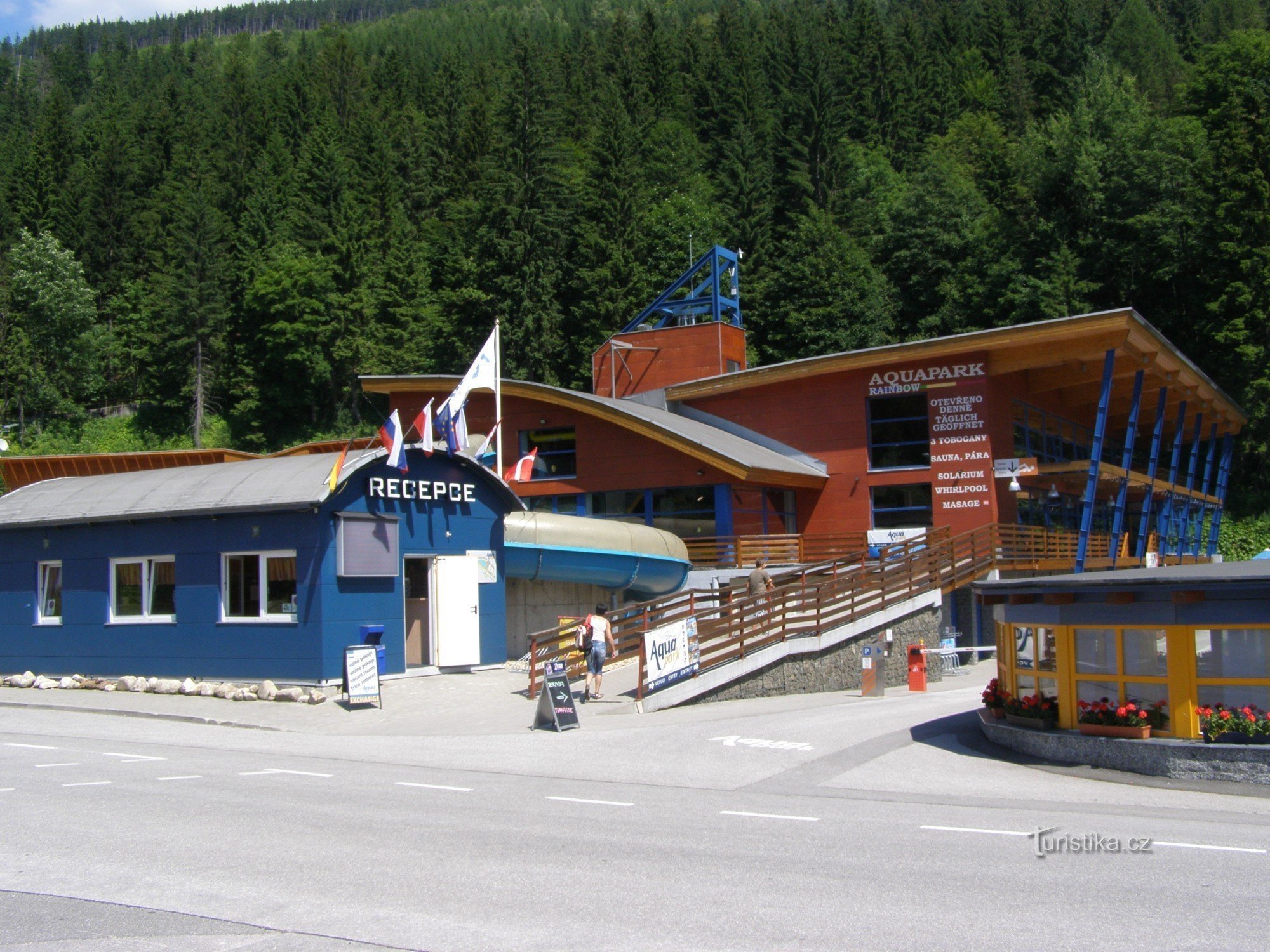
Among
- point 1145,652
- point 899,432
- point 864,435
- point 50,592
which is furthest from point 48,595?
point 899,432

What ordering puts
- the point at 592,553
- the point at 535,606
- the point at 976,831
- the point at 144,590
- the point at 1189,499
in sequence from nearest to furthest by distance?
the point at 976,831, the point at 144,590, the point at 592,553, the point at 535,606, the point at 1189,499

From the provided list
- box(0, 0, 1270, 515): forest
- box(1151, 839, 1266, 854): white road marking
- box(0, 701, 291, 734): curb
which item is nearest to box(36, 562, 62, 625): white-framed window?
box(0, 701, 291, 734): curb

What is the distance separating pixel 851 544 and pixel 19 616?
21627 mm

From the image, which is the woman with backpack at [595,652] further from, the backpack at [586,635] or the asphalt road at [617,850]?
the asphalt road at [617,850]

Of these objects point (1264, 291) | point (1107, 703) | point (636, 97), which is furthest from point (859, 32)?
point (1107, 703)

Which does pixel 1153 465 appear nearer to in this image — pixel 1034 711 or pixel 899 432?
pixel 899 432

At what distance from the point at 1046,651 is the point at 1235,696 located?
226 centimetres

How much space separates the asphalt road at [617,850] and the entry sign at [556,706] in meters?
1.72

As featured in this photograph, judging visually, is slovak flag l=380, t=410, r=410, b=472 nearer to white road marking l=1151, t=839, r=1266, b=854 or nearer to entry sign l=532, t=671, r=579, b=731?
entry sign l=532, t=671, r=579, b=731

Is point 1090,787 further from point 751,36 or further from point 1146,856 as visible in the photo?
point 751,36

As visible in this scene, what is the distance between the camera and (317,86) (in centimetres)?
9744

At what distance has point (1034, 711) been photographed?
14.2 m

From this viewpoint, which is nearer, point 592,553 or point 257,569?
point 257,569

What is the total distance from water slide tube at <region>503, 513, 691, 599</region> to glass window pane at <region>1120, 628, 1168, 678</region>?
14593 mm
